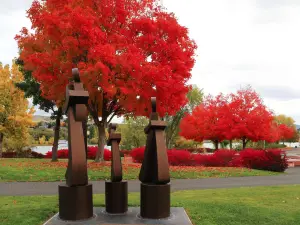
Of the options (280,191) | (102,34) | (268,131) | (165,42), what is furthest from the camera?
(268,131)

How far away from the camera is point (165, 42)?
17.0 meters

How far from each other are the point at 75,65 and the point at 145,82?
3.28 meters

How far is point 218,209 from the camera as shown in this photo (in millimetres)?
7715

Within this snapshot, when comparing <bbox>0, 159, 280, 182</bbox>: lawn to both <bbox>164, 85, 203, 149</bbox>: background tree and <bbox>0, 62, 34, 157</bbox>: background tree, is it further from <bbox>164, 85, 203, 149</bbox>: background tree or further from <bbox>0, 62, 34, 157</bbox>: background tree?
<bbox>164, 85, 203, 149</bbox>: background tree

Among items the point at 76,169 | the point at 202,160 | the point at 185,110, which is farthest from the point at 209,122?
the point at 76,169

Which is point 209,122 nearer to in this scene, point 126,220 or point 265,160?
point 265,160

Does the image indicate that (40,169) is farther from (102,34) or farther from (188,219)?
(188,219)

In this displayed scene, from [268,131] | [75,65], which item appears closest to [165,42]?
[75,65]

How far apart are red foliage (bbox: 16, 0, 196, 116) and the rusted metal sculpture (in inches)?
311

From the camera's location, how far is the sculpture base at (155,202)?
686 centimetres

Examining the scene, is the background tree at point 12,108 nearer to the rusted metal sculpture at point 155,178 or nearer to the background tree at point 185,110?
the background tree at point 185,110

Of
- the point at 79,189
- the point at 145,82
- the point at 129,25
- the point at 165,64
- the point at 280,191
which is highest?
the point at 129,25

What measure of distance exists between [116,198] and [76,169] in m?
1.38

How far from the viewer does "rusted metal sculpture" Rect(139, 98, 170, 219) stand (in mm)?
6883
